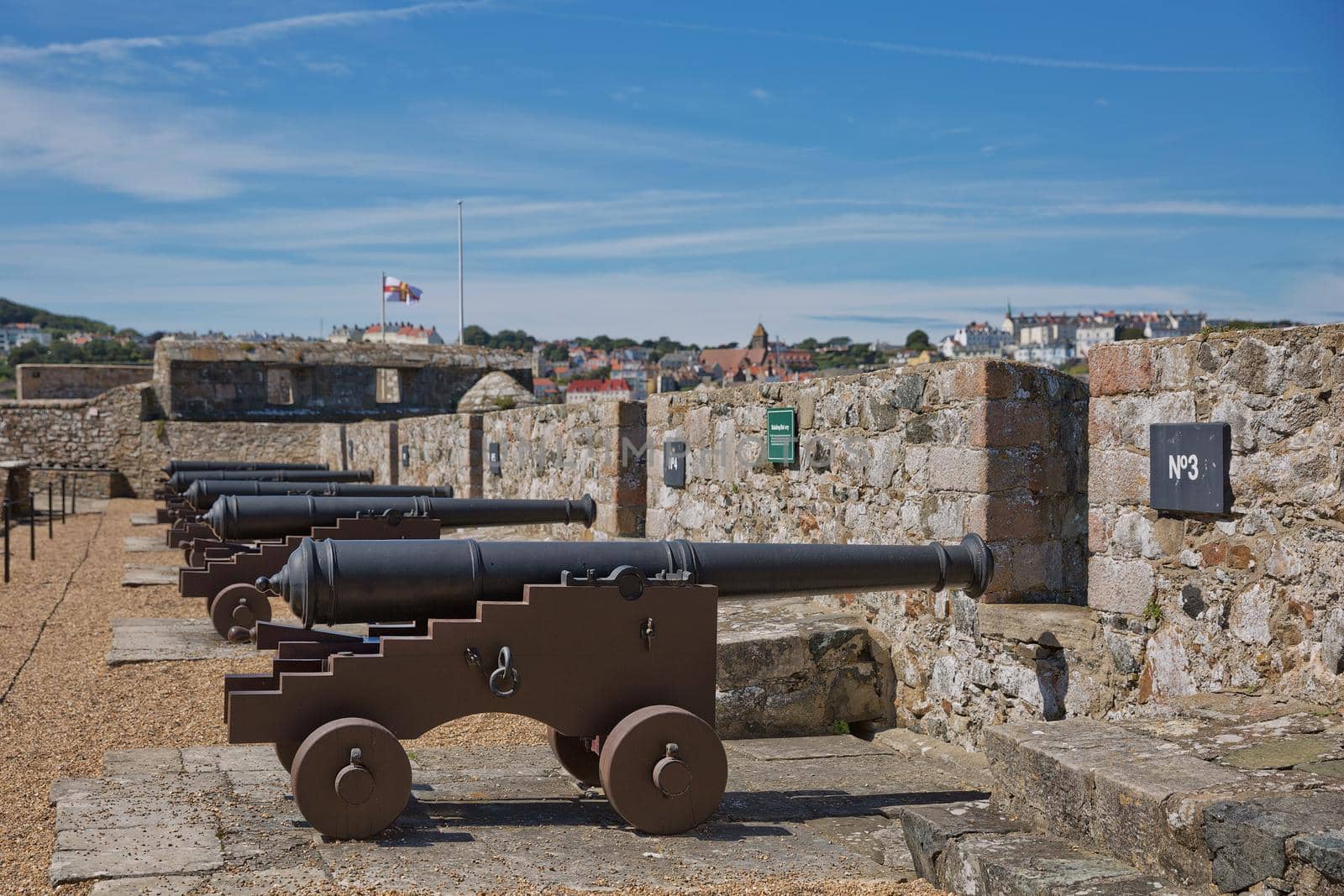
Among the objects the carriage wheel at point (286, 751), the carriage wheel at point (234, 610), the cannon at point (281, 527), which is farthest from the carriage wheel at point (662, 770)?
the carriage wheel at point (234, 610)

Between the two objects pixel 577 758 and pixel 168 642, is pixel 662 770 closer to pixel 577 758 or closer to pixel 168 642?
pixel 577 758

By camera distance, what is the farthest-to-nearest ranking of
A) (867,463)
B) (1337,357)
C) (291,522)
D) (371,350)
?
(371,350)
(291,522)
(867,463)
(1337,357)

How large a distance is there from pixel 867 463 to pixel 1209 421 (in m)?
2.05

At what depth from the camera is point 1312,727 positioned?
11.6 feet

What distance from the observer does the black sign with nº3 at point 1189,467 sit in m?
4.29

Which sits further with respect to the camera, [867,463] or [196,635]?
[196,635]

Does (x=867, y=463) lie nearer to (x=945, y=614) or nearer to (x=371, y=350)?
(x=945, y=614)

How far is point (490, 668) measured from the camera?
399cm

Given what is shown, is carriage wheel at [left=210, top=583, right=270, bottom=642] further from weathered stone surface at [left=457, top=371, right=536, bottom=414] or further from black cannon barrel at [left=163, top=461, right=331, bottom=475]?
weathered stone surface at [left=457, top=371, right=536, bottom=414]

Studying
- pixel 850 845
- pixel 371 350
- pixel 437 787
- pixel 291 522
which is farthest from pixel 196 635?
pixel 371 350

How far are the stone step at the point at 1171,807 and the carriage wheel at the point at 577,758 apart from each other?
1.49m

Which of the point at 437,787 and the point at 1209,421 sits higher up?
the point at 1209,421

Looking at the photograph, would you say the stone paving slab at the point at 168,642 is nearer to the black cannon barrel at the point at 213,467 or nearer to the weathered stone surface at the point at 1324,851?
the weathered stone surface at the point at 1324,851

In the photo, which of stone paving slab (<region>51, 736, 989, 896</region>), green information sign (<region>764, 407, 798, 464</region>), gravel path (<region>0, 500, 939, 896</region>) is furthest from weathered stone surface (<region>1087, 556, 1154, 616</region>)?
green information sign (<region>764, 407, 798, 464</region>)
